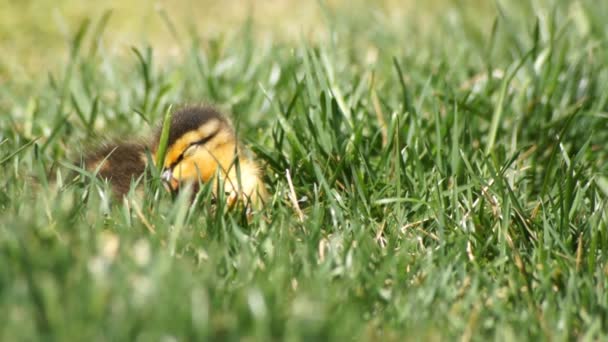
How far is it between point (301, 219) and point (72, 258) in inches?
37.5

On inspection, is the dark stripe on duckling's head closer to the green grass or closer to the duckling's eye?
the duckling's eye

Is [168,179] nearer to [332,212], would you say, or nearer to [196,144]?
[196,144]

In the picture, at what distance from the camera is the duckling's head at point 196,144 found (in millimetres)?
2988

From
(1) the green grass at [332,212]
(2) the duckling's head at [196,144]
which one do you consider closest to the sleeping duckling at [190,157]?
(2) the duckling's head at [196,144]

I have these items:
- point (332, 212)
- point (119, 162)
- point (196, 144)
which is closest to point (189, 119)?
point (196, 144)

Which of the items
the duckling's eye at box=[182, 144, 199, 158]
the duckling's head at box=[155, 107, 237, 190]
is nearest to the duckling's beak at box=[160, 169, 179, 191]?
the duckling's head at box=[155, 107, 237, 190]

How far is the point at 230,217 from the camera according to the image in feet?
8.14

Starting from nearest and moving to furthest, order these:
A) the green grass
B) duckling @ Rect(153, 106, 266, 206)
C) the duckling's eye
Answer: the green grass → duckling @ Rect(153, 106, 266, 206) → the duckling's eye

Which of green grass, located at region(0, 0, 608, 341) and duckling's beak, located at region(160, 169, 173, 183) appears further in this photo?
duckling's beak, located at region(160, 169, 173, 183)

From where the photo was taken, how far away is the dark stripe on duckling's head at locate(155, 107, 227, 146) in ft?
10.1

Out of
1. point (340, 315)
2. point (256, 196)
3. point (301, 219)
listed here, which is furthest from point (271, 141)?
point (340, 315)

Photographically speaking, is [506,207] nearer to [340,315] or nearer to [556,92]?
[340,315]

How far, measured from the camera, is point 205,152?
10.2 ft

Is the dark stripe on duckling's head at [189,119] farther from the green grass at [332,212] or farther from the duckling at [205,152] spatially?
the green grass at [332,212]
